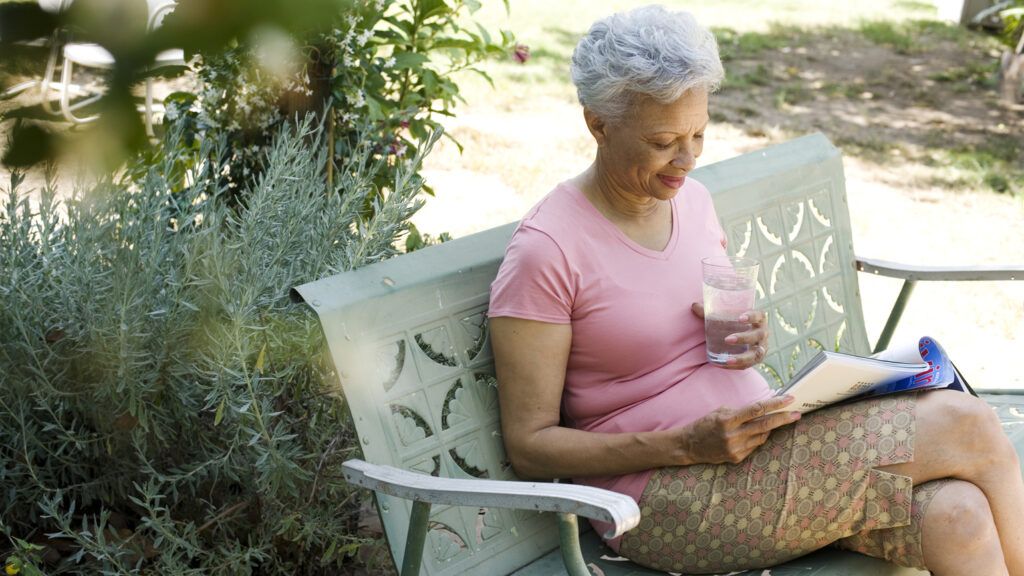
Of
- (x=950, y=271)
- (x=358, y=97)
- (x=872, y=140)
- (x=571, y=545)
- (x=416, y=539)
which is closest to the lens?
(x=571, y=545)

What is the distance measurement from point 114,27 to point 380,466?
5.04ft

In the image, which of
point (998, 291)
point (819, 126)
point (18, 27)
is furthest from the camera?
point (819, 126)

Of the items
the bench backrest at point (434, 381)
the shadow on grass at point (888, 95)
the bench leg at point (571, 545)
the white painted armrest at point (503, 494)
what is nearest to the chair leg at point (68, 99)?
the white painted armrest at point (503, 494)

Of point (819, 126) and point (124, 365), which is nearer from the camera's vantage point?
point (124, 365)

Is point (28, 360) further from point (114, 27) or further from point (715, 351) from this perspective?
point (114, 27)

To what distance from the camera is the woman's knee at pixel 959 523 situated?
2025 mm

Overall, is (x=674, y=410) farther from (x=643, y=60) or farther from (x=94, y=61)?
(x=94, y=61)

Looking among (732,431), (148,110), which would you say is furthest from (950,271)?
(148,110)

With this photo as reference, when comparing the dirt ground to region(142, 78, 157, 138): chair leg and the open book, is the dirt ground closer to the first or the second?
the open book

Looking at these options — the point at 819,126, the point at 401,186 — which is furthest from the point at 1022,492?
Result: the point at 819,126

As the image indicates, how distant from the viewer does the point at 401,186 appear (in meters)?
2.38

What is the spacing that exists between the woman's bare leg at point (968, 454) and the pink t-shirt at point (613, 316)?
40cm

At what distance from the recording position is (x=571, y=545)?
6.02 feet

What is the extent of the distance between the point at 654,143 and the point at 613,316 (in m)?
0.36
